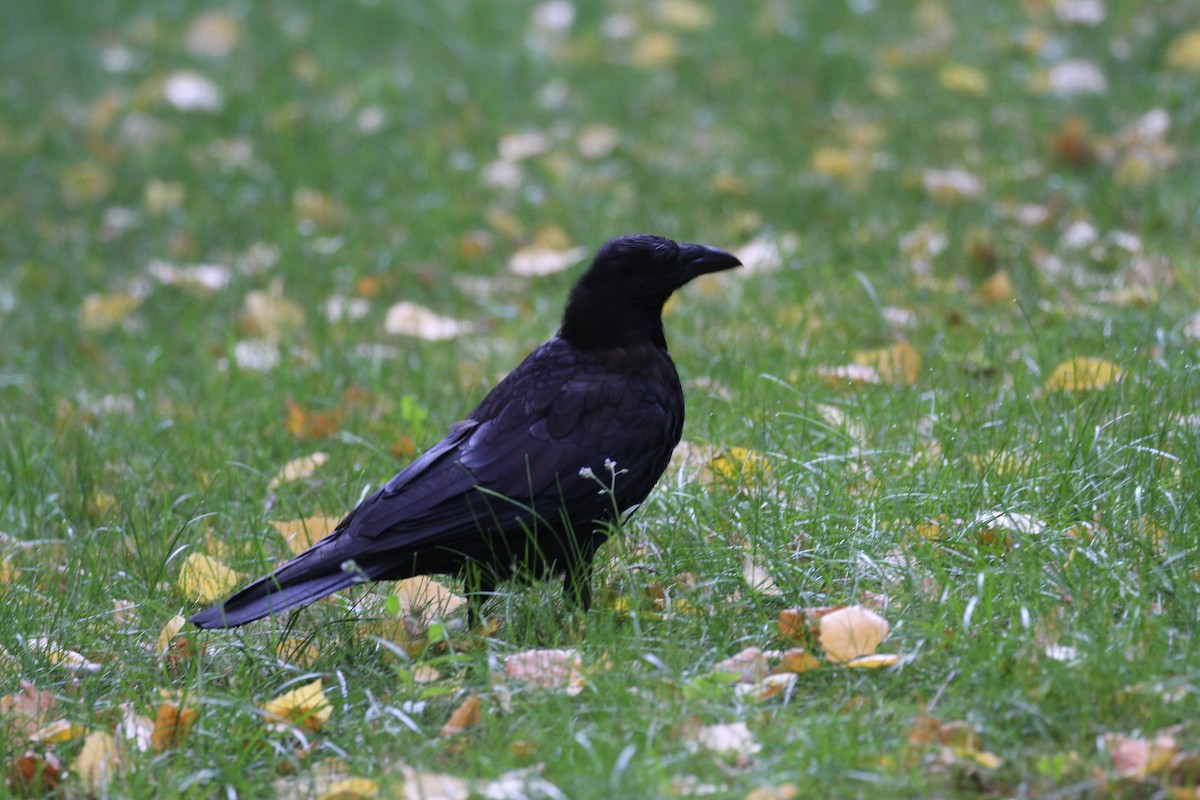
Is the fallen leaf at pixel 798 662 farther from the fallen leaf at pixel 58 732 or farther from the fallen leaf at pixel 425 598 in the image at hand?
the fallen leaf at pixel 58 732

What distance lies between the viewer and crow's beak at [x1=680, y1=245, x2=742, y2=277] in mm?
3355

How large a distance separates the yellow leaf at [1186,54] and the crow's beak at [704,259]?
4131 mm

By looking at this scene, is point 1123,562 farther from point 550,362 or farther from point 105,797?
point 105,797

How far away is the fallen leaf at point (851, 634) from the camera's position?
2.55 m

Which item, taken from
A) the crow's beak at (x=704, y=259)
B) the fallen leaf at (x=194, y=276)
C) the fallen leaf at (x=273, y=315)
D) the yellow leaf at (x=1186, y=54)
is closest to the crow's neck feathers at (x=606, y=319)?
the crow's beak at (x=704, y=259)

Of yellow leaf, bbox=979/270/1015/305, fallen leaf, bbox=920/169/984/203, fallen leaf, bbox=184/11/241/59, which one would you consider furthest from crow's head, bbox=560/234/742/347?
fallen leaf, bbox=184/11/241/59

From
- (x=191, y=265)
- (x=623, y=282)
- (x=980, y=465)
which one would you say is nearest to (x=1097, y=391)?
(x=980, y=465)

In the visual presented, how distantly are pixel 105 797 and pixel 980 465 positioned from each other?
2002 millimetres

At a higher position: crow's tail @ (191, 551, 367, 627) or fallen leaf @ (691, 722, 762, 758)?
crow's tail @ (191, 551, 367, 627)

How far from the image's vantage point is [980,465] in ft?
10.6

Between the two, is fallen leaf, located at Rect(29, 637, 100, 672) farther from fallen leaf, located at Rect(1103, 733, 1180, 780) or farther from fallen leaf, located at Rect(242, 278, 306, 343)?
fallen leaf, located at Rect(242, 278, 306, 343)

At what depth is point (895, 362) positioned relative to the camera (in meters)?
4.08

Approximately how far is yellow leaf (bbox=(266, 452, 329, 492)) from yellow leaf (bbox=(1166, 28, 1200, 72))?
4.71 meters

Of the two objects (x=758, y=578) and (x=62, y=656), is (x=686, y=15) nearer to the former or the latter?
(x=758, y=578)
